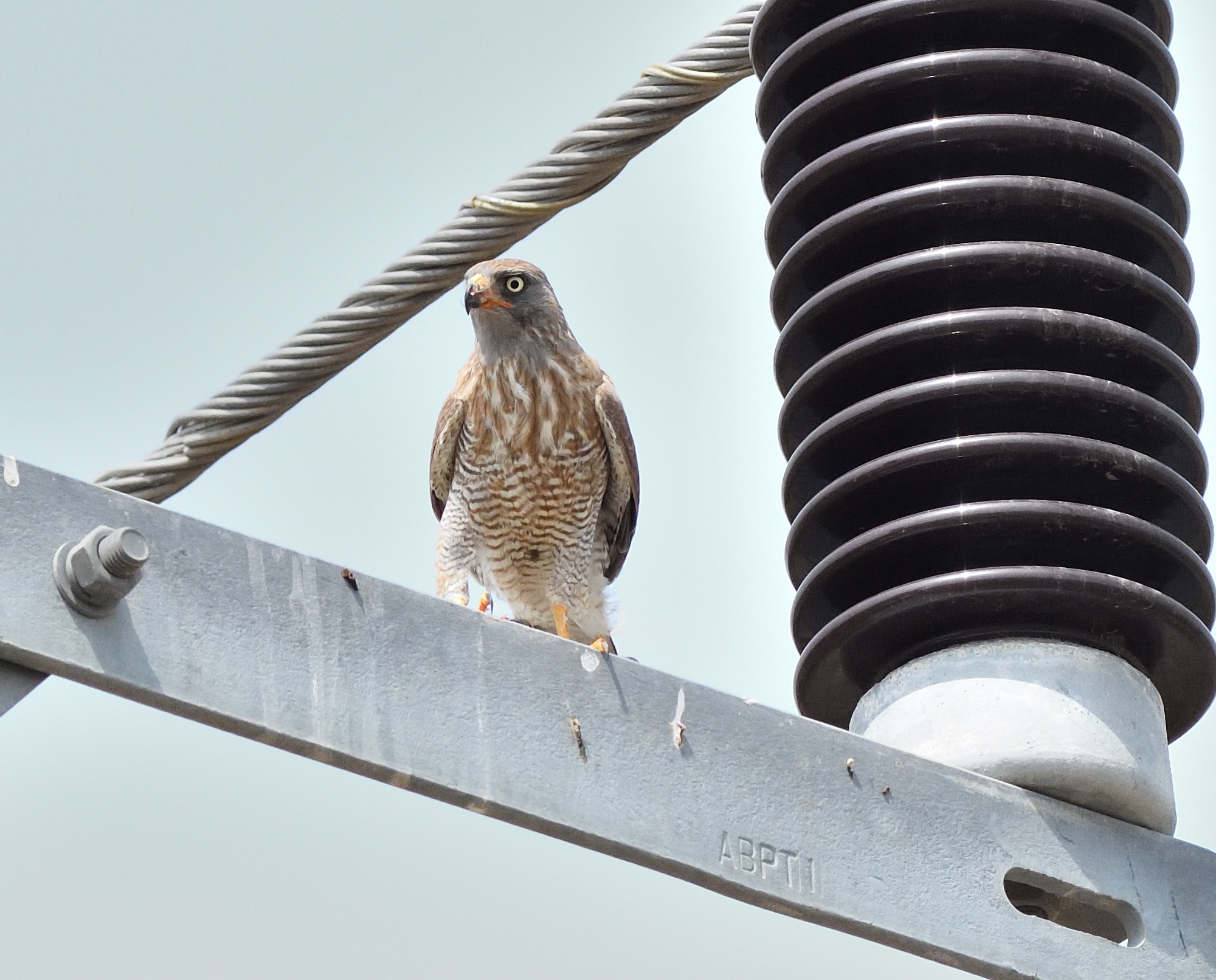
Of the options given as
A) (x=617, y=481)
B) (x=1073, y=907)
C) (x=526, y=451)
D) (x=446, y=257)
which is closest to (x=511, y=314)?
(x=526, y=451)

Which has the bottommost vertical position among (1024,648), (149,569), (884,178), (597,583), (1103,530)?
(149,569)

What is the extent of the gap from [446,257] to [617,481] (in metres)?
2.55

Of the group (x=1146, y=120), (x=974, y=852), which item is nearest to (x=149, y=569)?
(x=974, y=852)

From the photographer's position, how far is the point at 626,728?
2559 mm

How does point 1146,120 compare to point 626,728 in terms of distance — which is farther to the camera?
point 1146,120

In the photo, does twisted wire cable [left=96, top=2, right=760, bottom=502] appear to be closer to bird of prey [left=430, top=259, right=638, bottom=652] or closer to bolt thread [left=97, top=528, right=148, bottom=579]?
bolt thread [left=97, top=528, right=148, bottom=579]

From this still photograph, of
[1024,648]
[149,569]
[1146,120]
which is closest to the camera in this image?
[149,569]

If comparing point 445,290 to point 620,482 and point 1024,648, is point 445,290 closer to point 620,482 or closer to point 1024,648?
point 1024,648

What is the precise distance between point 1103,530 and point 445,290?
1.50m

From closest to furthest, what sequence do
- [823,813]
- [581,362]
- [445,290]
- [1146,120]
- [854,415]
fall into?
1. [823,813]
2. [854,415]
3. [1146,120]
4. [445,290]
5. [581,362]

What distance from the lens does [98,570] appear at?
221 centimetres

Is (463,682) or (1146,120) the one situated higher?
(1146,120)

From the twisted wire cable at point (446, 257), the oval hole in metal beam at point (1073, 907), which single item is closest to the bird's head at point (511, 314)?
the twisted wire cable at point (446, 257)

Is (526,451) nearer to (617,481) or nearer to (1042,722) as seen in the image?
(617,481)
